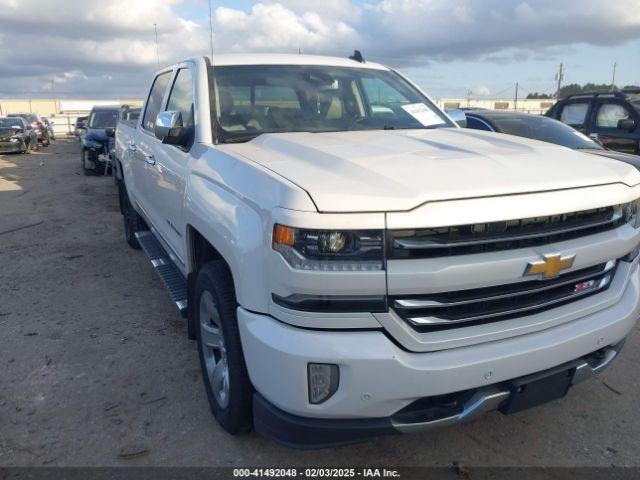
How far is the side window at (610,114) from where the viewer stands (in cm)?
895

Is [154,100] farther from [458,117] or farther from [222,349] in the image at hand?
[222,349]

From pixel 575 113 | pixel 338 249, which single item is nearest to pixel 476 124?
pixel 575 113

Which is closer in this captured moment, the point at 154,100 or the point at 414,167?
the point at 414,167

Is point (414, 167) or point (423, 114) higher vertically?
point (423, 114)

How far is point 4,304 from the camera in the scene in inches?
192

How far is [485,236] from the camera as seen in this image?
210 centimetres

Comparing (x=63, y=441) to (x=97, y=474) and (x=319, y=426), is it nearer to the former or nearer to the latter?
(x=97, y=474)

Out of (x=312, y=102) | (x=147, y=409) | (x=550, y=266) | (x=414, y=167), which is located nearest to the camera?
(x=550, y=266)

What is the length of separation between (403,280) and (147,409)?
1940 millimetres

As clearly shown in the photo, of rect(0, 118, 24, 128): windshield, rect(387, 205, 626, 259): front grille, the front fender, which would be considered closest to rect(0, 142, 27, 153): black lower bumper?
rect(0, 118, 24, 128): windshield

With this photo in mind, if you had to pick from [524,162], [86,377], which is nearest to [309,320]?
[524,162]

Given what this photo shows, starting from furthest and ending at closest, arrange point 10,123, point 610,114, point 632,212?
1. point 10,123
2. point 610,114
3. point 632,212

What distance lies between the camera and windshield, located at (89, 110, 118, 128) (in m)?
15.7

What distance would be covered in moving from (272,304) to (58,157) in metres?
22.1
